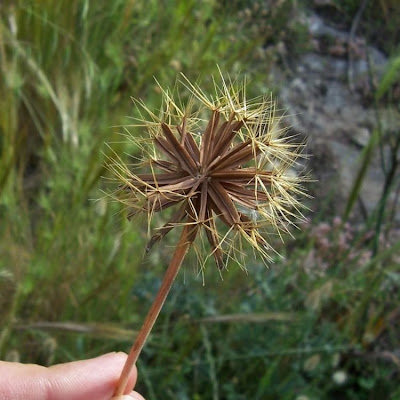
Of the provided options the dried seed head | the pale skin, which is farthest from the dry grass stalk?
the pale skin

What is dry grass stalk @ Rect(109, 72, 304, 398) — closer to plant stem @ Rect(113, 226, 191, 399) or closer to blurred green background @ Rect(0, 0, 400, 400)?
plant stem @ Rect(113, 226, 191, 399)

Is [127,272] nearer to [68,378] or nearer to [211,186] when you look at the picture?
[68,378]

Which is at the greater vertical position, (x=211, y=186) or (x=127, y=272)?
(x=211, y=186)

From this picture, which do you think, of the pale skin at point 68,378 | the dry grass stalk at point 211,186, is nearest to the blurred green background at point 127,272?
the pale skin at point 68,378

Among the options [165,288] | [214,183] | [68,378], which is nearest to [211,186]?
[214,183]

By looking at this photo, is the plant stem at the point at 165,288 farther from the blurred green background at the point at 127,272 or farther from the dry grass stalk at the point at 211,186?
the blurred green background at the point at 127,272
